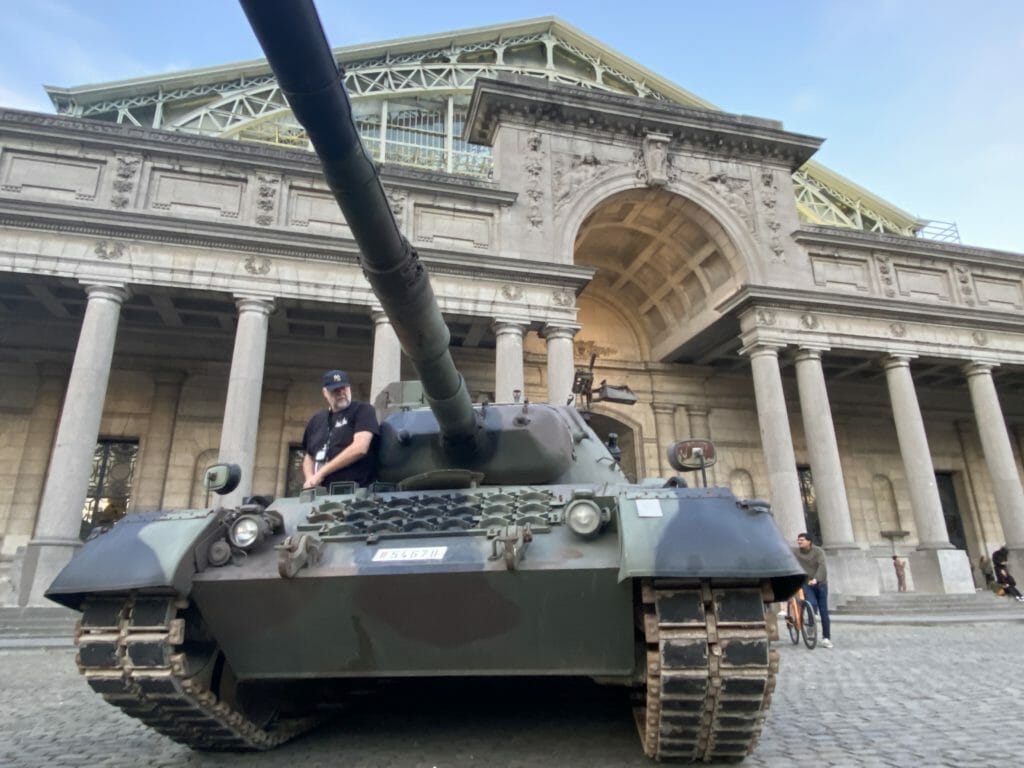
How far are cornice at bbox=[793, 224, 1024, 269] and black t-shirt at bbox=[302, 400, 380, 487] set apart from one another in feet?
53.7

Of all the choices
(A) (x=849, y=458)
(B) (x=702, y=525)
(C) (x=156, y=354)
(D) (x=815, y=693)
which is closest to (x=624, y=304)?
(A) (x=849, y=458)

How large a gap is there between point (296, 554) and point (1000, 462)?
783 inches

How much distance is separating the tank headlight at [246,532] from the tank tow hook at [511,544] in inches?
54.0

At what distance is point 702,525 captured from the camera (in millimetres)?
3596

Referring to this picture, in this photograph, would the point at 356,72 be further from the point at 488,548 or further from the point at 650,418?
the point at 488,548

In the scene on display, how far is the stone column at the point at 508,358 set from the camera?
578 inches

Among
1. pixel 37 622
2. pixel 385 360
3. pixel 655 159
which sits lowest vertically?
pixel 37 622

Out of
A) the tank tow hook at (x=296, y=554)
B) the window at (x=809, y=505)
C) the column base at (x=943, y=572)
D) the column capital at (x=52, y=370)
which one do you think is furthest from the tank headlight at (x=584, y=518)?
the window at (x=809, y=505)

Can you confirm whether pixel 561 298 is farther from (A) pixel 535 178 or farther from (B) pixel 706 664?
(B) pixel 706 664

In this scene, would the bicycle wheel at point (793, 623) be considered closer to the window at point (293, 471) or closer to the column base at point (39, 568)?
the column base at point (39, 568)

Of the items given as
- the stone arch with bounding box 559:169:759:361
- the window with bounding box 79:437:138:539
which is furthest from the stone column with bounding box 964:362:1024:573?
the window with bounding box 79:437:138:539

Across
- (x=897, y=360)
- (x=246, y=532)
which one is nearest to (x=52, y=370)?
(x=246, y=532)

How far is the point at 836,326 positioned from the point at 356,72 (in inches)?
976

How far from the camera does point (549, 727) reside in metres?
4.52
